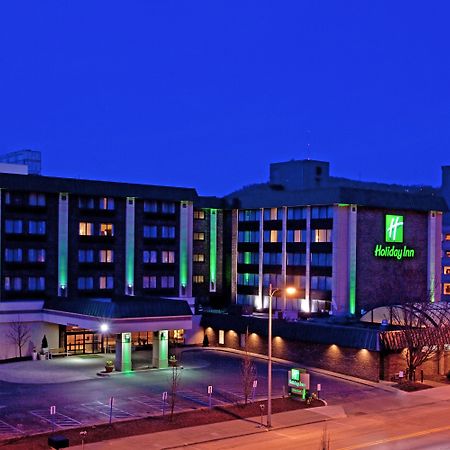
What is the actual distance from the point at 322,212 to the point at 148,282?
1880cm

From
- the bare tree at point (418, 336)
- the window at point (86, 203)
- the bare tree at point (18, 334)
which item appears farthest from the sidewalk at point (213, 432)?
the window at point (86, 203)

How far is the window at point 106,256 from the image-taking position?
70000 millimetres

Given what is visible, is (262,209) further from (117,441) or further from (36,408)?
(117,441)

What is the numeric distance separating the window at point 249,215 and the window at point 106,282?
1831cm

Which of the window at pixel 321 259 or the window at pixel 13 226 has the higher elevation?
the window at pixel 13 226

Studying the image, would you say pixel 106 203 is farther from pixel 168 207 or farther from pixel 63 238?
pixel 168 207

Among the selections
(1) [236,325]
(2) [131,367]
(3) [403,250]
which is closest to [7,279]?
(2) [131,367]

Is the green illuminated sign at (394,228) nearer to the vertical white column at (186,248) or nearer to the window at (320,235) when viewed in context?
the window at (320,235)

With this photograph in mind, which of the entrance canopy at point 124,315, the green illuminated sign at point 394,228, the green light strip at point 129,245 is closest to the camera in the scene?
the entrance canopy at point 124,315

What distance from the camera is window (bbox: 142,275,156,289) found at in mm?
72938

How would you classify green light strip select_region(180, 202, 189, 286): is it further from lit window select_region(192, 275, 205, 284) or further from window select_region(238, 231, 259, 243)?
window select_region(238, 231, 259, 243)

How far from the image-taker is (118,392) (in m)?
47.0

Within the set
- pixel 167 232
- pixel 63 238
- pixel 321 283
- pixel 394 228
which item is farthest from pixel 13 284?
pixel 394 228

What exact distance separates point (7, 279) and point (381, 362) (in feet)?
109
